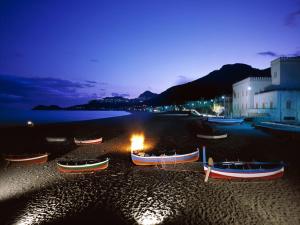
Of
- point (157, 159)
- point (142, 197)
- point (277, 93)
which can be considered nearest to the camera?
point (142, 197)

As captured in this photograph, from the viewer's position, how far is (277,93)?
41.9 m

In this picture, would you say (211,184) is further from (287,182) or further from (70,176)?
(70,176)

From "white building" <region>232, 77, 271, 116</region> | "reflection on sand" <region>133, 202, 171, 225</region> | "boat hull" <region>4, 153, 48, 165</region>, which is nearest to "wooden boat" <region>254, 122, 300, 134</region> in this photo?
"white building" <region>232, 77, 271, 116</region>

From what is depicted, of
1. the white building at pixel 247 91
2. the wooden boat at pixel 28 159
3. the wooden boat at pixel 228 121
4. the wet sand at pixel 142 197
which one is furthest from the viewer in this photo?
the white building at pixel 247 91

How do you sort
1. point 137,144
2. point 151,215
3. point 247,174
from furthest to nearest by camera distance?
1. point 137,144
2. point 247,174
3. point 151,215

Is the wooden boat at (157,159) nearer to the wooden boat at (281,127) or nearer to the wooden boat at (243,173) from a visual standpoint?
the wooden boat at (243,173)

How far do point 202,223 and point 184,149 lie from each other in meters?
16.7

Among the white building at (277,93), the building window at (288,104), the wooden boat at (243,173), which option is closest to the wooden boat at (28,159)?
Result: the wooden boat at (243,173)

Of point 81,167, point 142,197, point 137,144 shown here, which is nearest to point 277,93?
point 137,144

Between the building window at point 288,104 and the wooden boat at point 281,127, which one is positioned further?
the building window at point 288,104

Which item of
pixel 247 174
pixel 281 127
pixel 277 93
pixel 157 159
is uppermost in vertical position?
pixel 277 93

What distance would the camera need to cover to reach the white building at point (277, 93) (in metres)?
41.8

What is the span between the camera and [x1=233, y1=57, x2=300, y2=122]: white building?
4184 centimetres

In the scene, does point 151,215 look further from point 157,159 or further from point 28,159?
point 28,159
